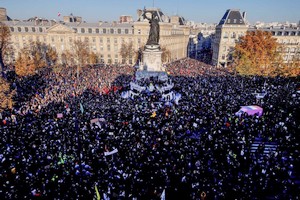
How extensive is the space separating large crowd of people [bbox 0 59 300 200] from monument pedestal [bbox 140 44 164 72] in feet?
31.8

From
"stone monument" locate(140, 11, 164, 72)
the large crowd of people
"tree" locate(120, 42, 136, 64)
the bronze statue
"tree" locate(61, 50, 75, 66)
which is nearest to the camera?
the large crowd of people

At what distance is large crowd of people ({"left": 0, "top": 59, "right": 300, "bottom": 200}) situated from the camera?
1369cm

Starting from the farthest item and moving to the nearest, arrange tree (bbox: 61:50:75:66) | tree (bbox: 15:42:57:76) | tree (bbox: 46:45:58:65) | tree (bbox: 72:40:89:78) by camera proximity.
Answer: tree (bbox: 46:45:58:65) < tree (bbox: 61:50:75:66) < tree (bbox: 72:40:89:78) < tree (bbox: 15:42:57:76)

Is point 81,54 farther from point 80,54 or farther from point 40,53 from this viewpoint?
point 40,53

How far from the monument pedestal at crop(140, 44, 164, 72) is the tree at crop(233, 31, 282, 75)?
24.3m

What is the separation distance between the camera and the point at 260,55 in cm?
5691

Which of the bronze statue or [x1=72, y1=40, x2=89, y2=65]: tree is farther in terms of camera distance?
[x1=72, y1=40, x2=89, y2=65]: tree

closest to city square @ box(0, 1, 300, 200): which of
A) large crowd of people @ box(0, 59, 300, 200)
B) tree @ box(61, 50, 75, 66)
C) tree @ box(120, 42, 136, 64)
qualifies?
large crowd of people @ box(0, 59, 300, 200)

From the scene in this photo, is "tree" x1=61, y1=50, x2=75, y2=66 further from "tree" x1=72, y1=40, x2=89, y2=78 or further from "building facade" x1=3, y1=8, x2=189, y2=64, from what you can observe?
"building facade" x1=3, y1=8, x2=189, y2=64

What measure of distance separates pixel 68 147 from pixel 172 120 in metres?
10.6

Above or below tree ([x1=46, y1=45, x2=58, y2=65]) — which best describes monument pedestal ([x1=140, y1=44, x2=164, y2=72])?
above

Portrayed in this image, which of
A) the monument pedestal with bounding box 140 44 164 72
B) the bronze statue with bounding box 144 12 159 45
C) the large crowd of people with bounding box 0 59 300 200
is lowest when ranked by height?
the large crowd of people with bounding box 0 59 300 200

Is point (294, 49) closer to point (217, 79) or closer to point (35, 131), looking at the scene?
point (217, 79)

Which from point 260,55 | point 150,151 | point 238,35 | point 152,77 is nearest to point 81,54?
point 152,77
